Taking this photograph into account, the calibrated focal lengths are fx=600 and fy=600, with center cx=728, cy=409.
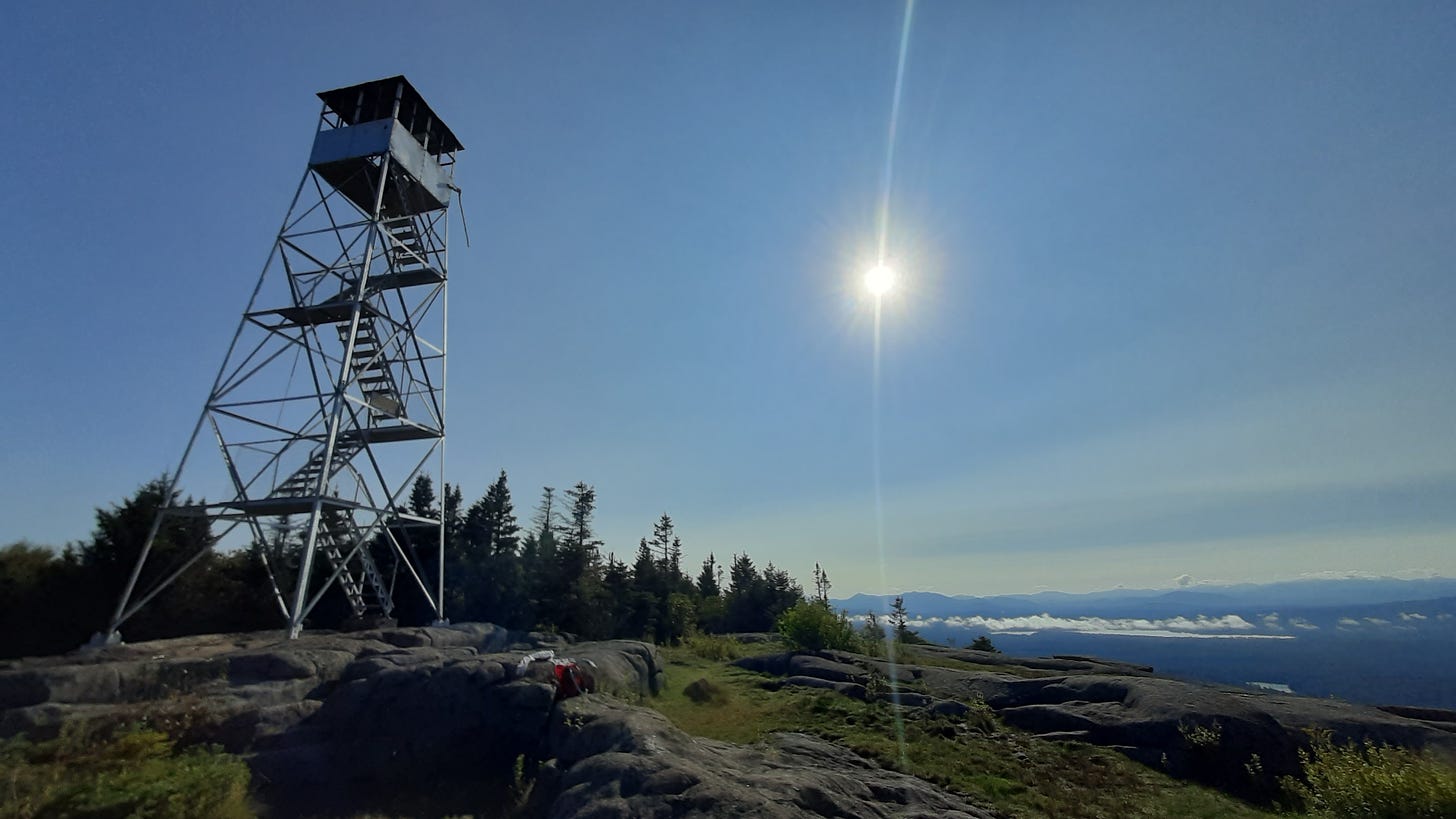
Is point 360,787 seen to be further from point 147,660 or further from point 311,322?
point 311,322

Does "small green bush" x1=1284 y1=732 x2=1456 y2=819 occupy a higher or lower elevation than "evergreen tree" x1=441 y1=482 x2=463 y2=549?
lower

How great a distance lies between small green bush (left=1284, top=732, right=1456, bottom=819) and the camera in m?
7.92

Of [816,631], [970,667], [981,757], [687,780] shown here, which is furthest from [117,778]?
[970,667]

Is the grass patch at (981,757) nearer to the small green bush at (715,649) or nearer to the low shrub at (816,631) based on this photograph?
the low shrub at (816,631)

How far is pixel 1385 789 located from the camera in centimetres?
834

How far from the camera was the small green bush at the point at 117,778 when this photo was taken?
24.2 feet

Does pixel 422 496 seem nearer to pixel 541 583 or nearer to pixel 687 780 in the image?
pixel 541 583

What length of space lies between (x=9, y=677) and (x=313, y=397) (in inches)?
408

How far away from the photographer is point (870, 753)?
535 inches

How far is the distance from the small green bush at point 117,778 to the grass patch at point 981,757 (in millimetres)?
10170

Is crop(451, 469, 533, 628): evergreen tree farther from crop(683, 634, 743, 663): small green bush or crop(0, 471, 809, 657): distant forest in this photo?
crop(683, 634, 743, 663): small green bush

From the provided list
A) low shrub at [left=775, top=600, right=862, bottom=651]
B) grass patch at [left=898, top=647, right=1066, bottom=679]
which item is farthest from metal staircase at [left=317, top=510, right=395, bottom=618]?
grass patch at [left=898, top=647, right=1066, bottom=679]

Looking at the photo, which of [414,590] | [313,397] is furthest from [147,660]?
[414,590]

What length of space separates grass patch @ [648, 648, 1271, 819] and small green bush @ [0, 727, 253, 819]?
400 inches
